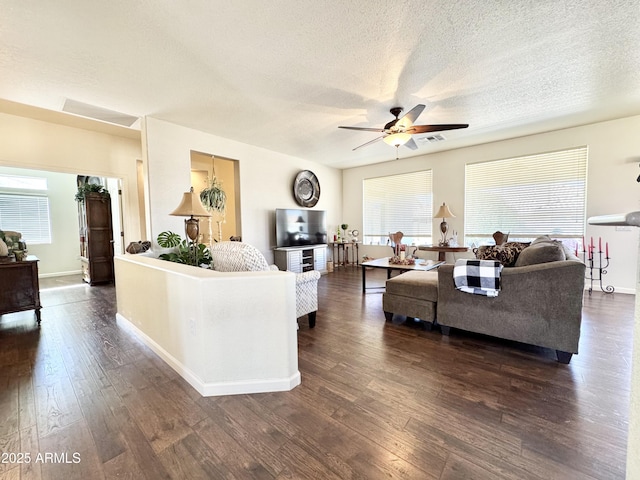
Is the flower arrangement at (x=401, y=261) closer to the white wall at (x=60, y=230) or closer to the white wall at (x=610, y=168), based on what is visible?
the white wall at (x=610, y=168)

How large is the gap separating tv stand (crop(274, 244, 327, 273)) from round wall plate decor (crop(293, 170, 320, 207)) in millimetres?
1091

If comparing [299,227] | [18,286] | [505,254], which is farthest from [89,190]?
[505,254]

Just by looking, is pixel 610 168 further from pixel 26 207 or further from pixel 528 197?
pixel 26 207

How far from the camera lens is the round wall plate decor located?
5.83 m

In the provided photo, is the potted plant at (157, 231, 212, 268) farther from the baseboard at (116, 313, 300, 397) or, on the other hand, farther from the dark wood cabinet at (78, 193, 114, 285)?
the dark wood cabinet at (78, 193, 114, 285)

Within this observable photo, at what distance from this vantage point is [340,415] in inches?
62.5

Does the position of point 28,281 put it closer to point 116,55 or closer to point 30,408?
point 30,408

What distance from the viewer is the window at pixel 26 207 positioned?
573cm

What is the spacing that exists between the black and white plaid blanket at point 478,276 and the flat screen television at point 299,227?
3532 mm

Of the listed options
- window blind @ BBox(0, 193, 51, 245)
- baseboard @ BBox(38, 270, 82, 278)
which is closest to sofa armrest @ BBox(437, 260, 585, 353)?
baseboard @ BBox(38, 270, 82, 278)

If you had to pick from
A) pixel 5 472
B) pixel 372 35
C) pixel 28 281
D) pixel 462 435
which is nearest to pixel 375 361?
pixel 462 435

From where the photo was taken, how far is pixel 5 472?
1.25m

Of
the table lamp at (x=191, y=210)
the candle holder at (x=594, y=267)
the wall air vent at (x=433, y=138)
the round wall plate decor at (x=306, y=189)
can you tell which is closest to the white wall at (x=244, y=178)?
the round wall plate decor at (x=306, y=189)

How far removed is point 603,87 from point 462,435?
3.98 m
